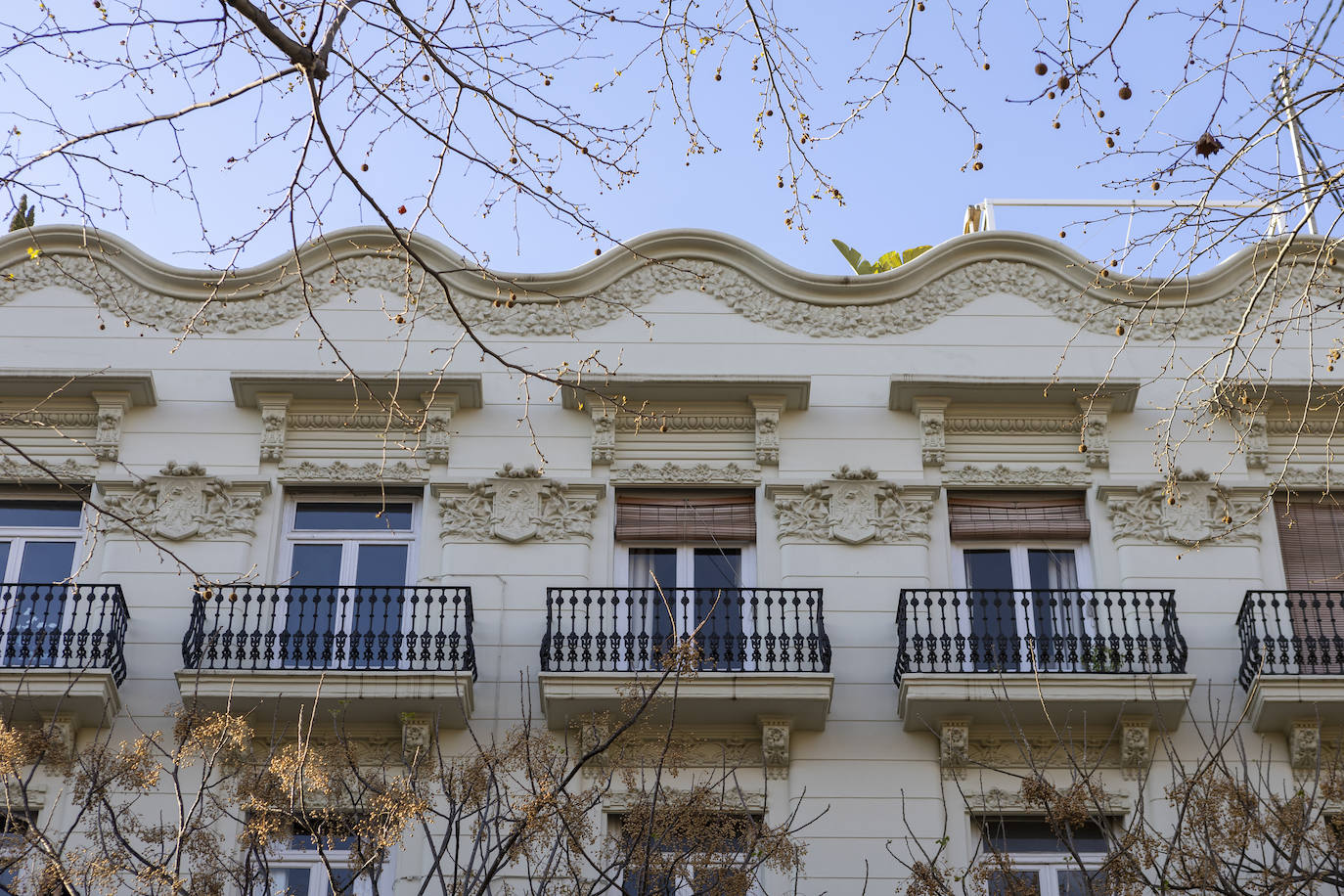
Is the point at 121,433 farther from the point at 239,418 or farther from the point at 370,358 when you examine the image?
the point at 370,358

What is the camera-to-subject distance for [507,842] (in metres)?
10.7

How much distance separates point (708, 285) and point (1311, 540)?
588 cm

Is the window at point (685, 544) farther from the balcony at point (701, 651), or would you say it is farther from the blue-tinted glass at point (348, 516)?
the blue-tinted glass at point (348, 516)

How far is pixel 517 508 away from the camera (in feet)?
50.2

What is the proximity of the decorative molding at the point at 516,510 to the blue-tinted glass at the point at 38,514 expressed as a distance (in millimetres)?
3312

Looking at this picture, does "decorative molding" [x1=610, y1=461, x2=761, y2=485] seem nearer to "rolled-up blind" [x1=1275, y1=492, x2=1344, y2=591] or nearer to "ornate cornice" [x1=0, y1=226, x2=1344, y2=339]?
"ornate cornice" [x1=0, y1=226, x2=1344, y2=339]

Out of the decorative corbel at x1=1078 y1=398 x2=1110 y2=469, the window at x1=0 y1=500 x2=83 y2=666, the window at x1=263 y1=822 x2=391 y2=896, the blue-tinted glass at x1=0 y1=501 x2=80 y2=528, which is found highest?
the decorative corbel at x1=1078 y1=398 x2=1110 y2=469

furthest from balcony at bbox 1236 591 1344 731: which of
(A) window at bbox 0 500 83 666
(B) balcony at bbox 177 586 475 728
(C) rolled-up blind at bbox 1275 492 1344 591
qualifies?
(A) window at bbox 0 500 83 666

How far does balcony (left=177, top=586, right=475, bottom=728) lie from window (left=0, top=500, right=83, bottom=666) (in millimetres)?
1247

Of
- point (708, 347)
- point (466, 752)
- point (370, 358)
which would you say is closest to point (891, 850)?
point (466, 752)

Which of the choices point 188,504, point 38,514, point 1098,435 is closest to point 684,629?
point 1098,435

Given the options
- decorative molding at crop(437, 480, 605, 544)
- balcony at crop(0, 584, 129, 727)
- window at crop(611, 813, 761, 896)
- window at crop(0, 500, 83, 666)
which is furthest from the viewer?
decorative molding at crop(437, 480, 605, 544)

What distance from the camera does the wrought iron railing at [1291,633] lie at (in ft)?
46.3

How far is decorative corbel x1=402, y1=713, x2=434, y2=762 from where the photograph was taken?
13.8 metres
